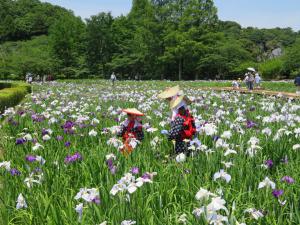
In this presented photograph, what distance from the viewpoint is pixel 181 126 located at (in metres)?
4.91

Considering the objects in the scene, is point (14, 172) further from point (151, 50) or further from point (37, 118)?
point (151, 50)

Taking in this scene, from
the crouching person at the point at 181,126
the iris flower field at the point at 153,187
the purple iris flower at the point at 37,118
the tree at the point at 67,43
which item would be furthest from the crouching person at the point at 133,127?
the tree at the point at 67,43

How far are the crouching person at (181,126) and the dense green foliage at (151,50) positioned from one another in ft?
128

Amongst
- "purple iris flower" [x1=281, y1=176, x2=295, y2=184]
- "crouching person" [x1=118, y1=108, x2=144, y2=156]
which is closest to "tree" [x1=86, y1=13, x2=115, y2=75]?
"crouching person" [x1=118, y1=108, x2=144, y2=156]

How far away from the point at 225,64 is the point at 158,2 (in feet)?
43.1

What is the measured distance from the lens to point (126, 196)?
9.14 feet

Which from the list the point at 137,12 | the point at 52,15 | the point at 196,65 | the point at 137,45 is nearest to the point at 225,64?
the point at 196,65

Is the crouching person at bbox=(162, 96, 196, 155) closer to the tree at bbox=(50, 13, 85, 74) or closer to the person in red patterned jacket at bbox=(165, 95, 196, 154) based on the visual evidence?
the person in red patterned jacket at bbox=(165, 95, 196, 154)

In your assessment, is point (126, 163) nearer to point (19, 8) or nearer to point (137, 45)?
point (137, 45)

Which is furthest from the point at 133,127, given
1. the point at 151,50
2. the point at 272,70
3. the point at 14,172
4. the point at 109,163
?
the point at 151,50

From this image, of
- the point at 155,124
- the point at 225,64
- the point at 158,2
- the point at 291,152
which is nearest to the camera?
the point at 291,152

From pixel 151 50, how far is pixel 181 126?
46045 millimetres

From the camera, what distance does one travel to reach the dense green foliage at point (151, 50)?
47.1 metres

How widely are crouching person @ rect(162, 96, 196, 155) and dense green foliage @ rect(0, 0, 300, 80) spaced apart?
3895 centimetres
